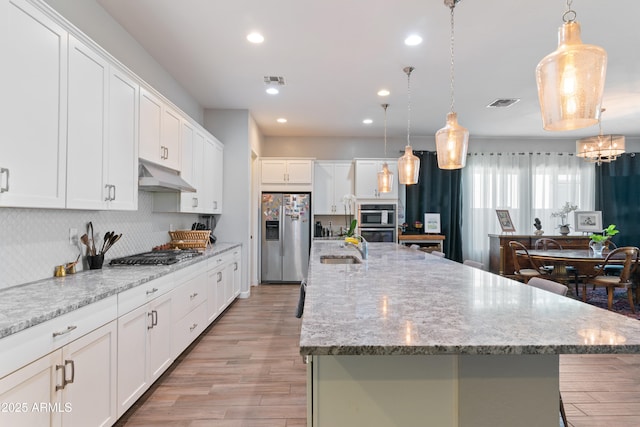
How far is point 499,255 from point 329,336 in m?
6.14

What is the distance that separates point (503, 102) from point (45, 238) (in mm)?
5453

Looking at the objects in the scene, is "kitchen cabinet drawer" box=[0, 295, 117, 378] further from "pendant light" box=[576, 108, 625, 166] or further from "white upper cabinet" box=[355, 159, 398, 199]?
"pendant light" box=[576, 108, 625, 166]

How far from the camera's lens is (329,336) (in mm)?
1040

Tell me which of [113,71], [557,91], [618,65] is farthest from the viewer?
[618,65]

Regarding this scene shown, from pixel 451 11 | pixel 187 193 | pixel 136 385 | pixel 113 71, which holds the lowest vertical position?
pixel 136 385

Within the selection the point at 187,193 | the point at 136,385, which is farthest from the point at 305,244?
the point at 136,385

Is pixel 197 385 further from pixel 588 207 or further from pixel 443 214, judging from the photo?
pixel 588 207

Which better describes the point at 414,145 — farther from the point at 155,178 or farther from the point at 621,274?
the point at 155,178

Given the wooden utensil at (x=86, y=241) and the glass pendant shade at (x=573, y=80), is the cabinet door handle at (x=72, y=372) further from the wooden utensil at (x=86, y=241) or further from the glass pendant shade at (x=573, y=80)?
the glass pendant shade at (x=573, y=80)

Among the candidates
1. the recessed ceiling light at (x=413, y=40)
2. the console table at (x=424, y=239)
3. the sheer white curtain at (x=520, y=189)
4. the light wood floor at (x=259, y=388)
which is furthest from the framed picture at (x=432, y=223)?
the recessed ceiling light at (x=413, y=40)

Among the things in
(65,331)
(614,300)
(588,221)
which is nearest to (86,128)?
(65,331)

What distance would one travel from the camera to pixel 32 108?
163 cm

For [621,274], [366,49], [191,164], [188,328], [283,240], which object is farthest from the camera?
[283,240]

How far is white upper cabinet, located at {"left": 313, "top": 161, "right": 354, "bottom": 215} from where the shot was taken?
660 centimetres
